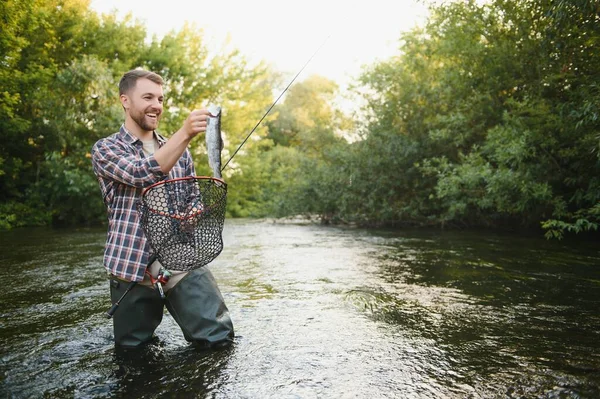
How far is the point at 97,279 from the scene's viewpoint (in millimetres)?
6027

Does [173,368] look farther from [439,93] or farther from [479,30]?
[439,93]

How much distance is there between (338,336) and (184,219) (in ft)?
4.80

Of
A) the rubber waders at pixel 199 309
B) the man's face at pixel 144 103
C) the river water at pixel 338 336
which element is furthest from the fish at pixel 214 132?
the river water at pixel 338 336

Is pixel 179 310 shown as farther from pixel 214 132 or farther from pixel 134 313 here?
pixel 214 132

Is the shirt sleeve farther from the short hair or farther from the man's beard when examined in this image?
the short hair

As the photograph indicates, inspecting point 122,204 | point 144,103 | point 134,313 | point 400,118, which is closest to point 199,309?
point 134,313

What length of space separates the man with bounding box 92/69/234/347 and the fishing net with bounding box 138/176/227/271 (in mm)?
110

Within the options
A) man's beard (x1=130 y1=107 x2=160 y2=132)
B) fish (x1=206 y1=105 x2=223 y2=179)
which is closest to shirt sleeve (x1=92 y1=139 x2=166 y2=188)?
man's beard (x1=130 y1=107 x2=160 y2=132)

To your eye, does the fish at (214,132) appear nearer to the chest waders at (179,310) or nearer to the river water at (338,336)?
the chest waders at (179,310)

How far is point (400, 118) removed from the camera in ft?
53.4

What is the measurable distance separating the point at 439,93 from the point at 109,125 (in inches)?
465

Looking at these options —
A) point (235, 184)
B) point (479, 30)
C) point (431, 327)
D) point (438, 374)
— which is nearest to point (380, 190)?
point (479, 30)

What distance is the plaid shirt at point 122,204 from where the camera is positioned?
283cm

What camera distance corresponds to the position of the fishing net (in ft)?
9.09
